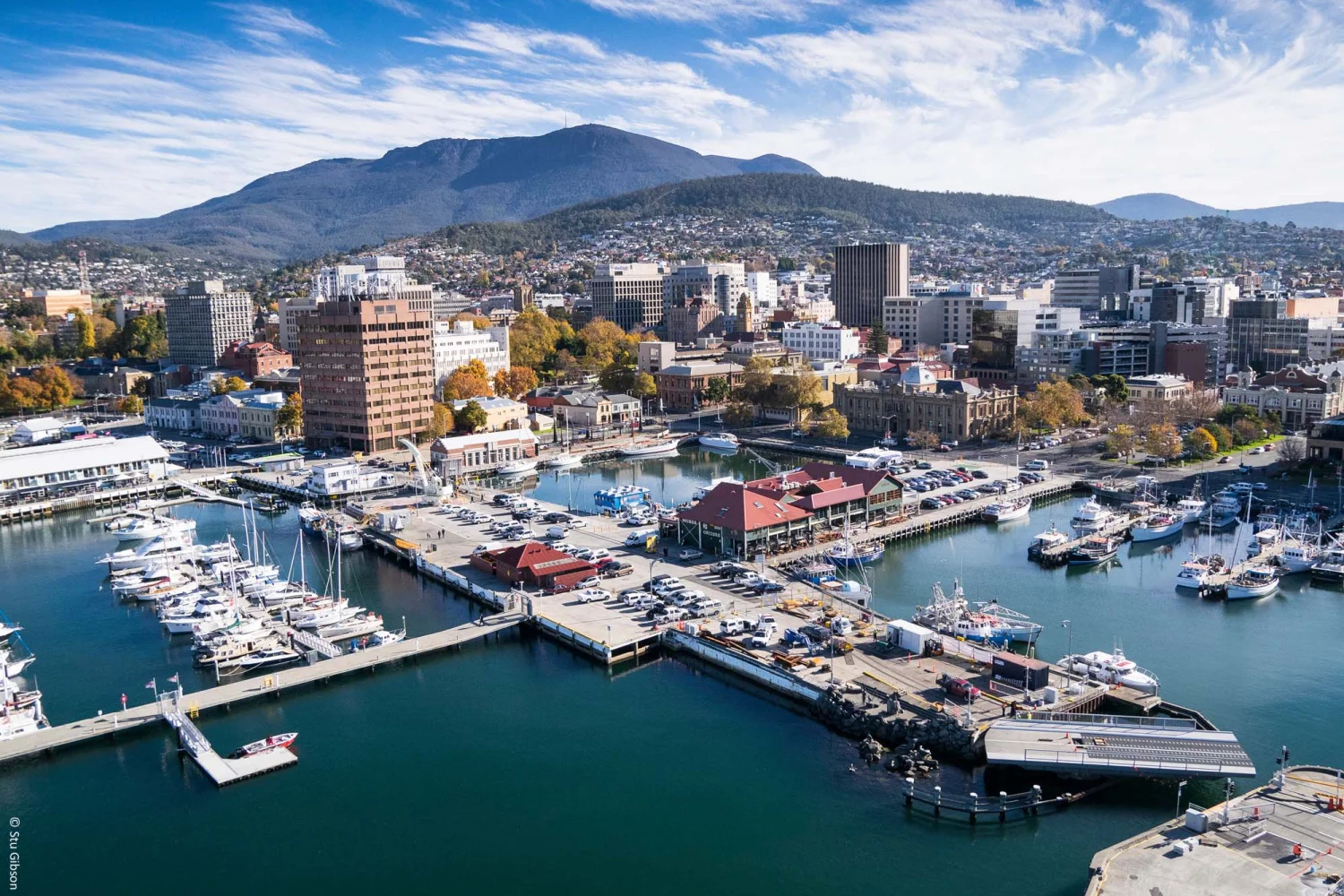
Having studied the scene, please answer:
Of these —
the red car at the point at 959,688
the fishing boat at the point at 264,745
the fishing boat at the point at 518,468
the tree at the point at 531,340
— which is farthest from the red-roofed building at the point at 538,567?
the tree at the point at 531,340

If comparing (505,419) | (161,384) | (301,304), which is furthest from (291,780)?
(301,304)

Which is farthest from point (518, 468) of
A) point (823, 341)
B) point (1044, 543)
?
point (823, 341)

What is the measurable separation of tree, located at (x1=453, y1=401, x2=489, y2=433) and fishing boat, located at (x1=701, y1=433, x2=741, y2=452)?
14681mm

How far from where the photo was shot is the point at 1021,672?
26.8m

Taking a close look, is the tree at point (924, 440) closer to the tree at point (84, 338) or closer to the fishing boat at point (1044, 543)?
the fishing boat at point (1044, 543)

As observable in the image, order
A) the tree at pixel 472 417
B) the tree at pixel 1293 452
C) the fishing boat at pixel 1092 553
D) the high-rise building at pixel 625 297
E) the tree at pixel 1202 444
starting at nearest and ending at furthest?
the fishing boat at pixel 1092 553 < the tree at pixel 1293 452 < the tree at pixel 1202 444 < the tree at pixel 472 417 < the high-rise building at pixel 625 297

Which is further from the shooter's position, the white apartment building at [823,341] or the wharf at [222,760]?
the white apartment building at [823,341]

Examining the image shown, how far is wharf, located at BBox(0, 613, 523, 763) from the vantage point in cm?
2584

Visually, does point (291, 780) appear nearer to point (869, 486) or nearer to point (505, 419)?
point (869, 486)

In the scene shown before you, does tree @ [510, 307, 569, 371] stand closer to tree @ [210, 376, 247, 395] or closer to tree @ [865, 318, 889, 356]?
tree @ [210, 376, 247, 395]

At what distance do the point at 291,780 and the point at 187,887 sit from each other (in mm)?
4084

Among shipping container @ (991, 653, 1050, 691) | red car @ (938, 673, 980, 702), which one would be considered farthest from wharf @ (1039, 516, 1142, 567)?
red car @ (938, 673, 980, 702)

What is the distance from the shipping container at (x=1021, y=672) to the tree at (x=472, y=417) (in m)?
45.0

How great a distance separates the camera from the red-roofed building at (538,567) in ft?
120
